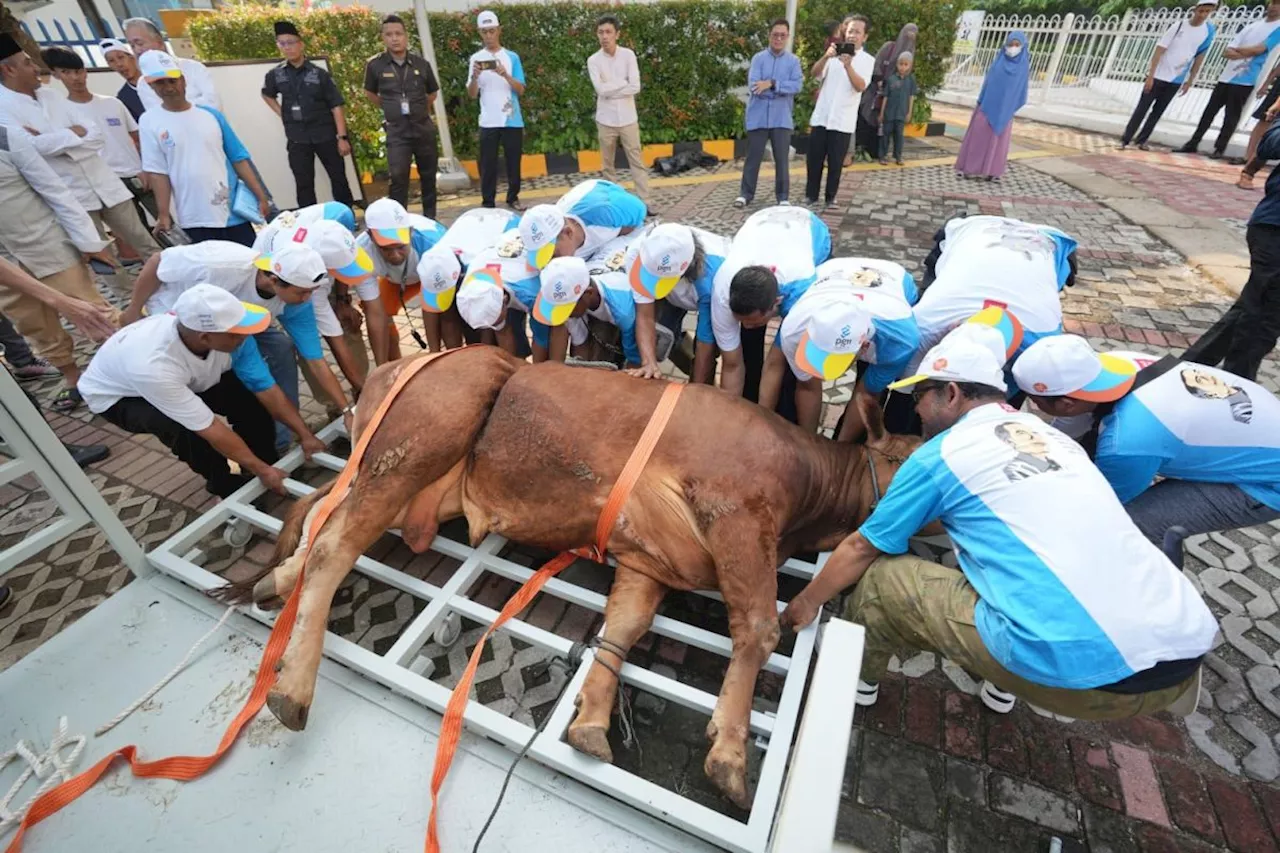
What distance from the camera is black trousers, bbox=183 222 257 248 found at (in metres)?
5.08

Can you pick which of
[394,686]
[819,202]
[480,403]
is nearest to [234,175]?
[480,403]

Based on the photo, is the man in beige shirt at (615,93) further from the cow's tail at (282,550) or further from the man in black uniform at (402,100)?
the cow's tail at (282,550)

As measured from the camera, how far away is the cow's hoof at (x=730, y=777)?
2072mm

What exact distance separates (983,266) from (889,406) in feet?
2.90

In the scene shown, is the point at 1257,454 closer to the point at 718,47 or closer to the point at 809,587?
the point at 809,587

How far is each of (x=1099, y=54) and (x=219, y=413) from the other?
1593 centimetres

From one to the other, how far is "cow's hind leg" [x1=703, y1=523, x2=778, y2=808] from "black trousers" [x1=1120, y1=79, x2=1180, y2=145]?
12.4 meters

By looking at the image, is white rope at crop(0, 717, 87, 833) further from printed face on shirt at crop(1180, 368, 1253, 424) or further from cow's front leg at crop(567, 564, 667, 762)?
printed face on shirt at crop(1180, 368, 1253, 424)

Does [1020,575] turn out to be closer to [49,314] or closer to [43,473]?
[43,473]

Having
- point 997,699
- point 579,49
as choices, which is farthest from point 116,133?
point 997,699

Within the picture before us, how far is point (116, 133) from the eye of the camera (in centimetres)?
640

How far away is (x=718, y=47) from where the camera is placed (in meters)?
10.5

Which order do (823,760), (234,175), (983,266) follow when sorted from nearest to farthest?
(823,760)
(983,266)
(234,175)

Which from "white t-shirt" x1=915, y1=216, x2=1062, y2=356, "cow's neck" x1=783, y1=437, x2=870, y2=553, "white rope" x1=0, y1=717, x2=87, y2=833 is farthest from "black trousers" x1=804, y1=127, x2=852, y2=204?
"white rope" x1=0, y1=717, x2=87, y2=833
